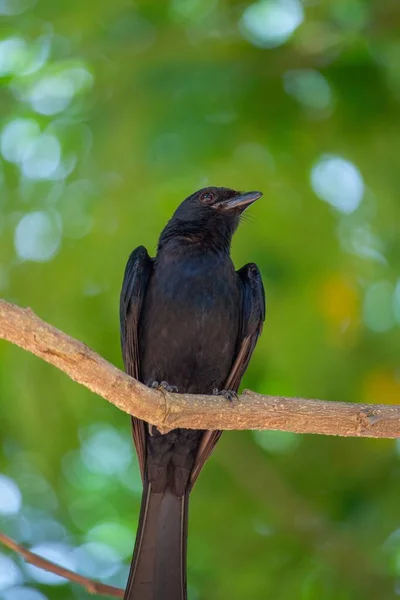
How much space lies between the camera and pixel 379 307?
6.62 m

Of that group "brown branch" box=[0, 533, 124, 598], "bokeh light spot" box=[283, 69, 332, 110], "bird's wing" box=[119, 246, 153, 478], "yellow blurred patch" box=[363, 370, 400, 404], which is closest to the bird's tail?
"bird's wing" box=[119, 246, 153, 478]

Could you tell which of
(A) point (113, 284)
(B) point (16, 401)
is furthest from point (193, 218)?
(B) point (16, 401)

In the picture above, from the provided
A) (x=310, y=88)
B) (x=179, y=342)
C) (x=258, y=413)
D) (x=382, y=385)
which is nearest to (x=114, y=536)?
(x=179, y=342)

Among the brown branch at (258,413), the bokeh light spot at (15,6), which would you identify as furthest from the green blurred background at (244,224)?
the brown branch at (258,413)

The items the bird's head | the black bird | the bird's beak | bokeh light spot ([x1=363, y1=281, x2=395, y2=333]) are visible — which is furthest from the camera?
bokeh light spot ([x1=363, y1=281, x2=395, y2=333])

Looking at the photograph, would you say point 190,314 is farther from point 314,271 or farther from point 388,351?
point 388,351

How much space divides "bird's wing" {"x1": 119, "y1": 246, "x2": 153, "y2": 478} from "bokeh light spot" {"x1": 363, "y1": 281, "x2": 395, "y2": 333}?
151 centimetres

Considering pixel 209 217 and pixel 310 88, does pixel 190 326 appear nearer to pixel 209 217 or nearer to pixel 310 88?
pixel 209 217

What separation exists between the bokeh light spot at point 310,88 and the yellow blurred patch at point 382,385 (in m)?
1.60

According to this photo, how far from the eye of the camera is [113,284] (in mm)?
6316

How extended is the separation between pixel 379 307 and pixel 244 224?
103cm

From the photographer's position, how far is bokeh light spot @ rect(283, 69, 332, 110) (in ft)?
20.5

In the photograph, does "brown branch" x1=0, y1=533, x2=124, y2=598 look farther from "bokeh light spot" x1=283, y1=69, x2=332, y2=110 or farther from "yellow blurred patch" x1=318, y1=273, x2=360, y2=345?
"bokeh light spot" x1=283, y1=69, x2=332, y2=110

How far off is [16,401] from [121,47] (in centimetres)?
214
